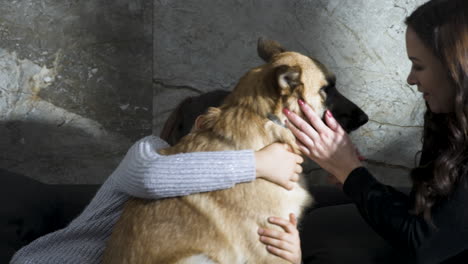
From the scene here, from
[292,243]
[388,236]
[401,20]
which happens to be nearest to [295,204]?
[292,243]

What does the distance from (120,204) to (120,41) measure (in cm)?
125

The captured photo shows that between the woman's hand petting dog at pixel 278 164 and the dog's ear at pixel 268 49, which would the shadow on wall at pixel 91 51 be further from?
the woman's hand petting dog at pixel 278 164

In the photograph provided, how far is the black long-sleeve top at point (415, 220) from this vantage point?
1618 mm

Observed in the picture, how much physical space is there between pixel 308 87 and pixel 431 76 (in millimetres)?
390


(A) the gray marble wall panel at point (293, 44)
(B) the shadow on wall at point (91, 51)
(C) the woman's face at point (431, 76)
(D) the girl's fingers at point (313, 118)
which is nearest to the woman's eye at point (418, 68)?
(C) the woman's face at point (431, 76)

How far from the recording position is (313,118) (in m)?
1.83

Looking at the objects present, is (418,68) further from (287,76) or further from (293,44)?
(293,44)

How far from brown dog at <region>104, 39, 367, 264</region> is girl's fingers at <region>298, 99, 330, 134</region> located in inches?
1.1

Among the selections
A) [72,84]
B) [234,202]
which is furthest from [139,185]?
[72,84]

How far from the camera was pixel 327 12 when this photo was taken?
2969mm

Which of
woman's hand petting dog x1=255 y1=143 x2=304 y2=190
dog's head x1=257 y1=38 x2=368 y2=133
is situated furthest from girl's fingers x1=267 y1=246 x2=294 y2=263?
dog's head x1=257 y1=38 x2=368 y2=133

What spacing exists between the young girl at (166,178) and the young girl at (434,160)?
0.15 m

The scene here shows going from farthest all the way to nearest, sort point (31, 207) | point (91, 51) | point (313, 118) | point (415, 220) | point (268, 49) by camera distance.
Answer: point (91, 51)
point (31, 207)
point (268, 49)
point (313, 118)
point (415, 220)

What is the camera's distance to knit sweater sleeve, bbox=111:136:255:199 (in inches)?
68.8
